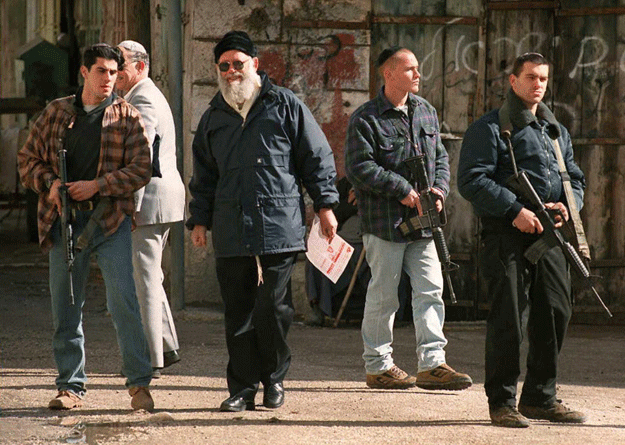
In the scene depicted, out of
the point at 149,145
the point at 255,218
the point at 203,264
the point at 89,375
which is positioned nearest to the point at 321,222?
the point at 255,218

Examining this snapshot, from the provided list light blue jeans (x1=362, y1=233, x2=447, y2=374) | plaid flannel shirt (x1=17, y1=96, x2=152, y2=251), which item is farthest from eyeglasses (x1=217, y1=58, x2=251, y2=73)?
light blue jeans (x1=362, y1=233, x2=447, y2=374)

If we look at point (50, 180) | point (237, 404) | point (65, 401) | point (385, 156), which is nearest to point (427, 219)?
point (385, 156)

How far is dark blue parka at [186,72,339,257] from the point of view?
6.88 m

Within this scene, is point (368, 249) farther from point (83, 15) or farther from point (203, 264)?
point (83, 15)

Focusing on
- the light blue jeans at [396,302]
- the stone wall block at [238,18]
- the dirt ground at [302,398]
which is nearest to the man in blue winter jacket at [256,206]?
the dirt ground at [302,398]

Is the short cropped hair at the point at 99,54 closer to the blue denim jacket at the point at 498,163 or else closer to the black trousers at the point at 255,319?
the black trousers at the point at 255,319

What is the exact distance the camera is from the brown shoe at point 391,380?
299 inches

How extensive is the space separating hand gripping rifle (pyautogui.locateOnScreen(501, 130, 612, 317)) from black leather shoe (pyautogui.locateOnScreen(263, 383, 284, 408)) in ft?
4.94

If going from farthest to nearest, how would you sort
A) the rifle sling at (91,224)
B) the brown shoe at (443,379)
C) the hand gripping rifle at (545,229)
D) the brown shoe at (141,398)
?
1. the brown shoe at (443,379)
2. the brown shoe at (141,398)
3. the rifle sling at (91,224)
4. the hand gripping rifle at (545,229)

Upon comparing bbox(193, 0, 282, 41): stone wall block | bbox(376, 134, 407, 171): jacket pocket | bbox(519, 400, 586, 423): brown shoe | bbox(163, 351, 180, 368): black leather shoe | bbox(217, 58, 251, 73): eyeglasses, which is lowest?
bbox(519, 400, 586, 423): brown shoe

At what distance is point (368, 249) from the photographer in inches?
304

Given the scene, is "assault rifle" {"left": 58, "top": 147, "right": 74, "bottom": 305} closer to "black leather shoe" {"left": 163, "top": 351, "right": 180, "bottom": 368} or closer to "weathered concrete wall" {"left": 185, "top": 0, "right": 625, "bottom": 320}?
"black leather shoe" {"left": 163, "top": 351, "right": 180, "bottom": 368}

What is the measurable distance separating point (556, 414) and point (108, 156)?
2603mm

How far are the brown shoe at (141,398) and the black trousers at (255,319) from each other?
16.8 inches
